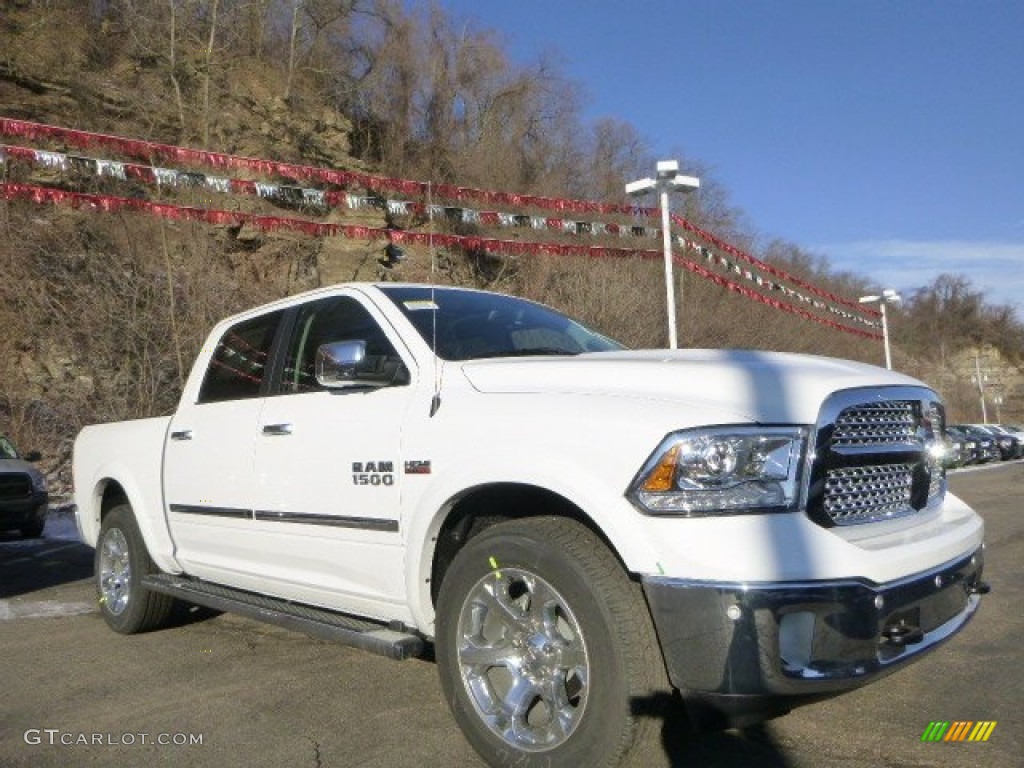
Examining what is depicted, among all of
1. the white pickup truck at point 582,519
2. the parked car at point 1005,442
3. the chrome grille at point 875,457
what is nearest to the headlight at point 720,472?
the white pickup truck at point 582,519

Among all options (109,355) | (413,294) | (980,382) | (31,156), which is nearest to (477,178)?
(109,355)

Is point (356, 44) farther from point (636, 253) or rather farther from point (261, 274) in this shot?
point (636, 253)

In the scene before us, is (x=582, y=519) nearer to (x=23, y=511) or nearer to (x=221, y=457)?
(x=221, y=457)

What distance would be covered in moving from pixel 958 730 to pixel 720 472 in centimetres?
176

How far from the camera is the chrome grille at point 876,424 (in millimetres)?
3164

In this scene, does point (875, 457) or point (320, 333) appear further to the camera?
point (320, 333)

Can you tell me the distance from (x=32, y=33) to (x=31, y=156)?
46.6ft

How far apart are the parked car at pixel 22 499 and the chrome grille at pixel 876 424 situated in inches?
462

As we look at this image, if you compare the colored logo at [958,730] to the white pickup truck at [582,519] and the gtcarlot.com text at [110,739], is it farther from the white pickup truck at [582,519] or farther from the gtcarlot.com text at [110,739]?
the gtcarlot.com text at [110,739]

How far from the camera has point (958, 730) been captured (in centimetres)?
362

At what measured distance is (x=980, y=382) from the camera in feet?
249

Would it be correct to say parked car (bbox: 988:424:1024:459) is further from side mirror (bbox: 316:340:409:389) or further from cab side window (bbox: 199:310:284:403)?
side mirror (bbox: 316:340:409:389)

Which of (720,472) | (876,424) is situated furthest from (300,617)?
(876,424)

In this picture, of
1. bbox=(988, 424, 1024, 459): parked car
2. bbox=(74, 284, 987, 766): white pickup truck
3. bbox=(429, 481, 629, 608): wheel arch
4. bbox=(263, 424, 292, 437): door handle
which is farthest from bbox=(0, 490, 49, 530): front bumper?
bbox=(988, 424, 1024, 459): parked car
